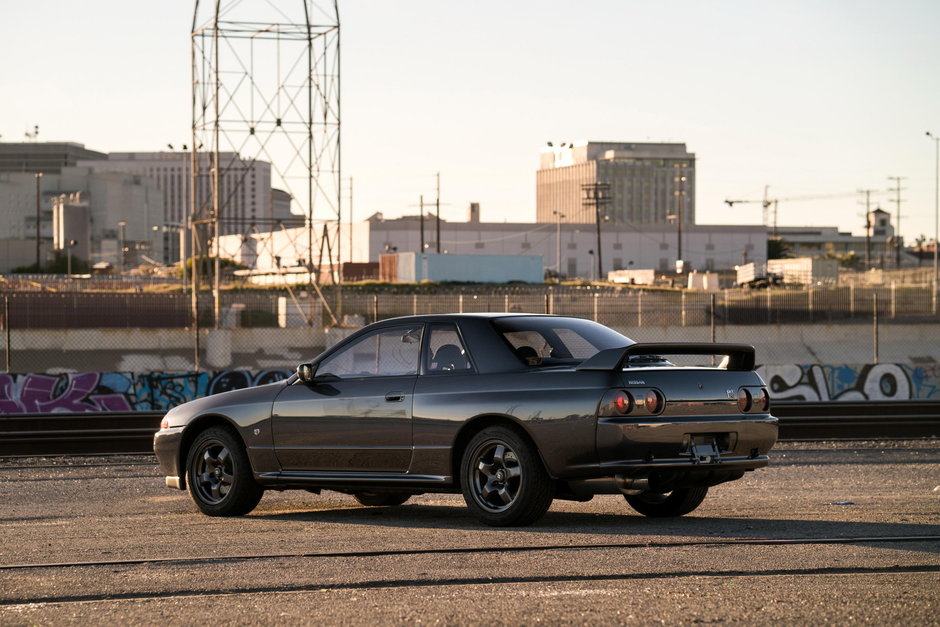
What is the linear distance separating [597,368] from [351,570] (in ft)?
7.44

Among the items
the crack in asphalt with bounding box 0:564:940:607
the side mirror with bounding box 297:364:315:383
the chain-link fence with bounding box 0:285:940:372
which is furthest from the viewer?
the chain-link fence with bounding box 0:285:940:372

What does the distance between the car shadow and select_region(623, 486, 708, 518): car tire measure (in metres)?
0.09

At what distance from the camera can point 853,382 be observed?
24.0 m

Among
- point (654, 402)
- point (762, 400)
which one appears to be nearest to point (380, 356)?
point (654, 402)

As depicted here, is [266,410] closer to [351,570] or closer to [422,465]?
[422,465]

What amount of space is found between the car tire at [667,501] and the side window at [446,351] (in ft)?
5.50

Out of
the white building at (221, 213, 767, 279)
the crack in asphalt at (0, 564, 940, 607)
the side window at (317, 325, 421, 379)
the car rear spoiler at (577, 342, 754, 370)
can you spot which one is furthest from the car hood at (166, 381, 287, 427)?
the white building at (221, 213, 767, 279)

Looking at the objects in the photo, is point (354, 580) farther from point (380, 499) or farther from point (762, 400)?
point (380, 499)

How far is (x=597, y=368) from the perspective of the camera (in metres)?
8.46

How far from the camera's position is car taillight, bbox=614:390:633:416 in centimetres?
832

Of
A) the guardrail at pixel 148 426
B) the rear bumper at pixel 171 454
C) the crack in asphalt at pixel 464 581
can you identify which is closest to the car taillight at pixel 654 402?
the crack in asphalt at pixel 464 581

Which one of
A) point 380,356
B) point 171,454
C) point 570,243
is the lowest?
point 171,454

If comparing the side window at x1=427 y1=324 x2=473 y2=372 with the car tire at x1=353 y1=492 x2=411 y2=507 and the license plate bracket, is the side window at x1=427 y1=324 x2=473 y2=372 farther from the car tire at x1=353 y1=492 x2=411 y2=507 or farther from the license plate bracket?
the car tire at x1=353 y1=492 x2=411 y2=507

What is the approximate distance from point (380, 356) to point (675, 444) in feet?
7.98
